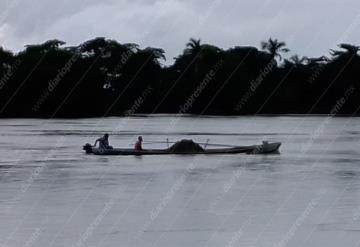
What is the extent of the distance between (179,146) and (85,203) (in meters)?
21.5

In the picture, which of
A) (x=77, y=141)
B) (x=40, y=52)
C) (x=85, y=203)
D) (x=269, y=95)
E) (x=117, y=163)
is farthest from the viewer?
(x=269, y=95)

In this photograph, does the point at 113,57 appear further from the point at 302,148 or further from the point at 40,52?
the point at 302,148

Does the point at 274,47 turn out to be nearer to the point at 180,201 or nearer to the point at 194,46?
the point at 194,46

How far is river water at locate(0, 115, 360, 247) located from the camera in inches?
760

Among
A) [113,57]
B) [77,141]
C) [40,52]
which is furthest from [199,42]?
[77,141]

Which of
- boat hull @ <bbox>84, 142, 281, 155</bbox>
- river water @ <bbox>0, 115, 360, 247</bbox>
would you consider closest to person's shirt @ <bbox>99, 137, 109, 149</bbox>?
boat hull @ <bbox>84, 142, 281, 155</bbox>

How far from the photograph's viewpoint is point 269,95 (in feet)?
467

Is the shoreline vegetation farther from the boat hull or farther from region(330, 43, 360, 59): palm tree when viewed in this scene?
the boat hull

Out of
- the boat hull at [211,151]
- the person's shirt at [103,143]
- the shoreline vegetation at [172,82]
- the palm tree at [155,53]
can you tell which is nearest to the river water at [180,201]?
the boat hull at [211,151]

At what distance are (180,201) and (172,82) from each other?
121311mm

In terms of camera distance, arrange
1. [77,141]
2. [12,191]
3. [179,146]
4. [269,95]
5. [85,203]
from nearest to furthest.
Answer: [85,203] < [12,191] < [179,146] < [77,141] < [269,95]

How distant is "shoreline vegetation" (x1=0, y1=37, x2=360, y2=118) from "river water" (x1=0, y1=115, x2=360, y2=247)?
82932 millimetres

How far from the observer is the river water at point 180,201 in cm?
1931

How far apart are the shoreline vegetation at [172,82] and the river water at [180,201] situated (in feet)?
272
